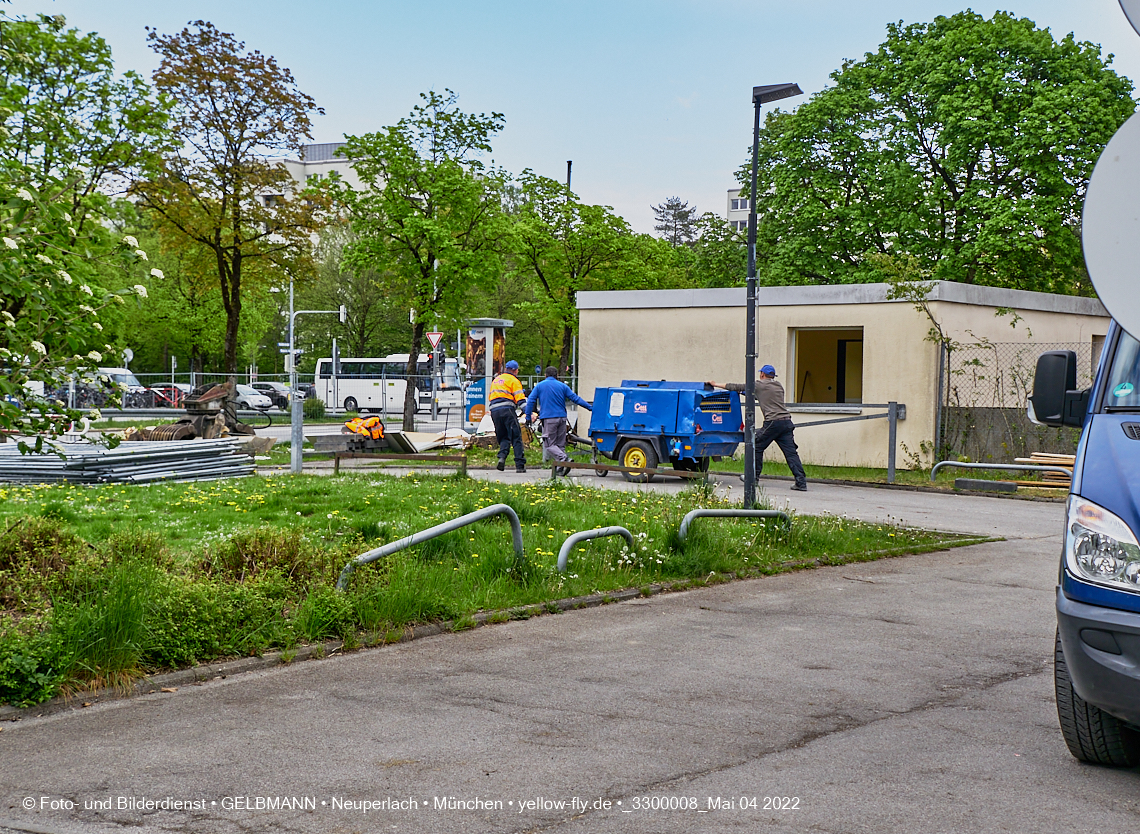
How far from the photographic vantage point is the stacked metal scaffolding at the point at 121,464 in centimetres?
1564

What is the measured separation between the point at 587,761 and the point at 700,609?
12.4 ft

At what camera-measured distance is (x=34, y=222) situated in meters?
6.86

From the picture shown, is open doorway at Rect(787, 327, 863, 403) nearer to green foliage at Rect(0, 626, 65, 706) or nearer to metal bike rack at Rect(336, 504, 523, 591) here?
metal bike rack at Rect(336, 504, 523, 591)

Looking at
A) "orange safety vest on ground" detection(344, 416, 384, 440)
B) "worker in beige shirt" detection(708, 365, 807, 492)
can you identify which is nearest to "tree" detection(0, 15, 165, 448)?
"worker in beige shirt" detection(708, 365, 807, 492)

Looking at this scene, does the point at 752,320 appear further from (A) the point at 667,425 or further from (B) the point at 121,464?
(B) the point at 121,464

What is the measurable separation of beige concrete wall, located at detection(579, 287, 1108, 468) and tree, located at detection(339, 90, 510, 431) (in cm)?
561

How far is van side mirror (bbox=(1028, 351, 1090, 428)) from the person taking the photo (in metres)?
5.70

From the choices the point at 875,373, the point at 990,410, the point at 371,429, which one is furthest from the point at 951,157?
the point at 371,429

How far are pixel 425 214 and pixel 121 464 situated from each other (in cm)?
1662

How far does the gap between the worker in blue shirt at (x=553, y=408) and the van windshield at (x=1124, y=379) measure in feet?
45.8

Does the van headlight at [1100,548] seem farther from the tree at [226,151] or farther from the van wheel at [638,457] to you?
the tree at [226,151]

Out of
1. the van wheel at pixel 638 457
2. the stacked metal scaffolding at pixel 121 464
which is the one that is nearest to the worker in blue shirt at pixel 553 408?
the van wheel at pixel 638 457

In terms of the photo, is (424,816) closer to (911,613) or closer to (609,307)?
(911,613)

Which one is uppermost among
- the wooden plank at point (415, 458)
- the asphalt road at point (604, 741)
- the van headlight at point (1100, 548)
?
the van headlight at point (1100, 548)
